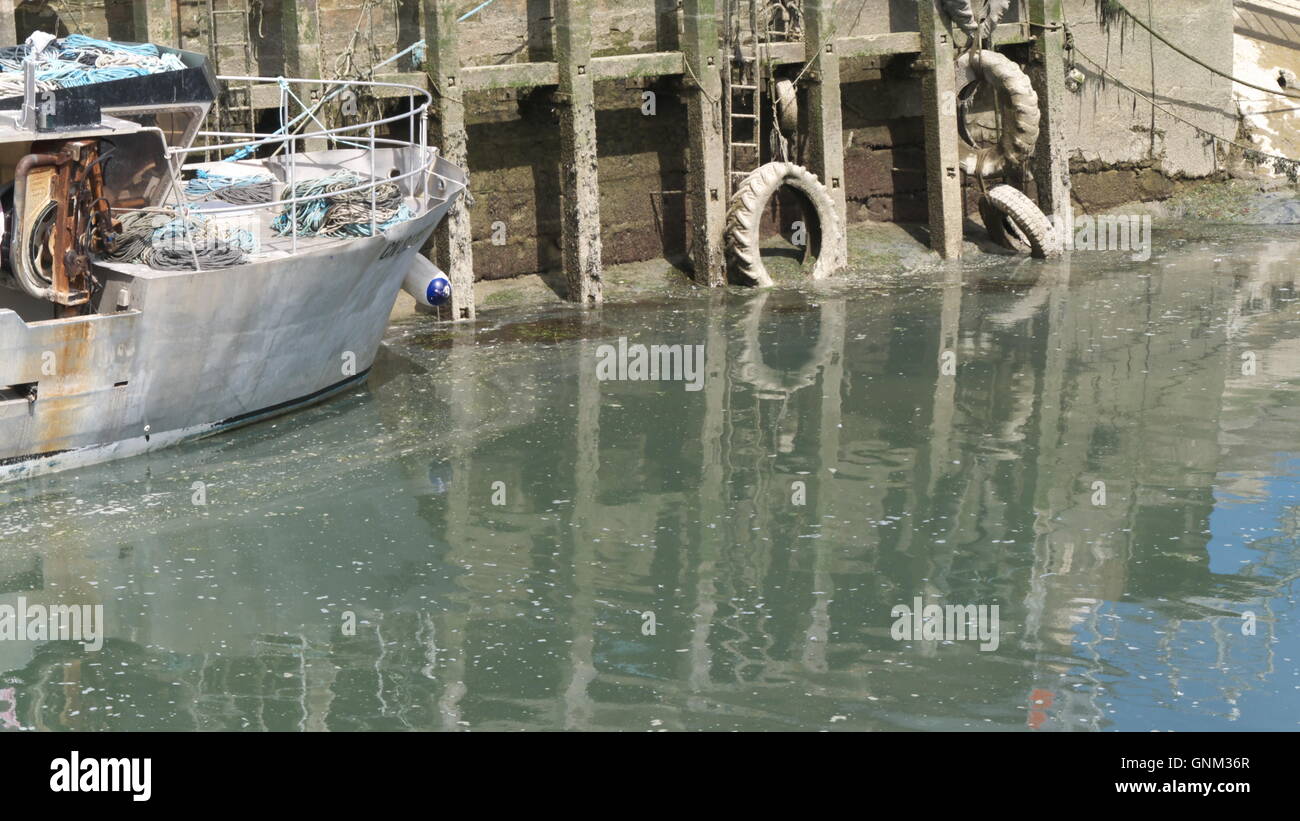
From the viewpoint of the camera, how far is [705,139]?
733 inches

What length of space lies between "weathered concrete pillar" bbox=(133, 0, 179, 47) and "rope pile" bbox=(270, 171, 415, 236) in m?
2.14

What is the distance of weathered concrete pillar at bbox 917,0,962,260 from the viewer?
1989cm

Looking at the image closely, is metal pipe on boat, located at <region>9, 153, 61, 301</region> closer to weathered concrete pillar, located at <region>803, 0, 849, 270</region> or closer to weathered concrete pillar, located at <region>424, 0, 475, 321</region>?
weathered concrete pillar, located at <region>424, 0, 475, 321</region>

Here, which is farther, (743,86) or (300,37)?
(743,86)

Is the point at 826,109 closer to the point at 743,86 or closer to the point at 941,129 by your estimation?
the point at 743,86

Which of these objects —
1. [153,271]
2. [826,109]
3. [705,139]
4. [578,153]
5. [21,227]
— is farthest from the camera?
[826,109]

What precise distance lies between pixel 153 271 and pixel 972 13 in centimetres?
1045

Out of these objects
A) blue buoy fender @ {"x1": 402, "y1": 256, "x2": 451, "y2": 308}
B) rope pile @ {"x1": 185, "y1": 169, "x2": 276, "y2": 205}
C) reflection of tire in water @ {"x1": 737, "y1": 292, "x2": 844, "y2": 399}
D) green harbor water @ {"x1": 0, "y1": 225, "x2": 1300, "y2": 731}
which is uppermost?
rope pile @ {"x1": 185, "y1": 169, "x2": 276, "y2": 205}

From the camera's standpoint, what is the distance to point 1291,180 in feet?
73.6

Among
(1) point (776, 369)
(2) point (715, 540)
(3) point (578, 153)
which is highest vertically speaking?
(3) point (578, 153)

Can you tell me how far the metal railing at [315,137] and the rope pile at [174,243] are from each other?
97mm

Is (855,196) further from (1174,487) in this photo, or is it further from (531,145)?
(1174,487)

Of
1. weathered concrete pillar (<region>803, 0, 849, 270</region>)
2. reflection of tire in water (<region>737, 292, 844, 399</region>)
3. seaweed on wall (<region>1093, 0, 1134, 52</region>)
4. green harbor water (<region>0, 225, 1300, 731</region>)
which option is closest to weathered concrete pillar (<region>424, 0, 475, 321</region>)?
green harbor water (<region>0, 225, 1300, 731</region>)

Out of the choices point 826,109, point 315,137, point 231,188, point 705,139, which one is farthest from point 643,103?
point 231,188
